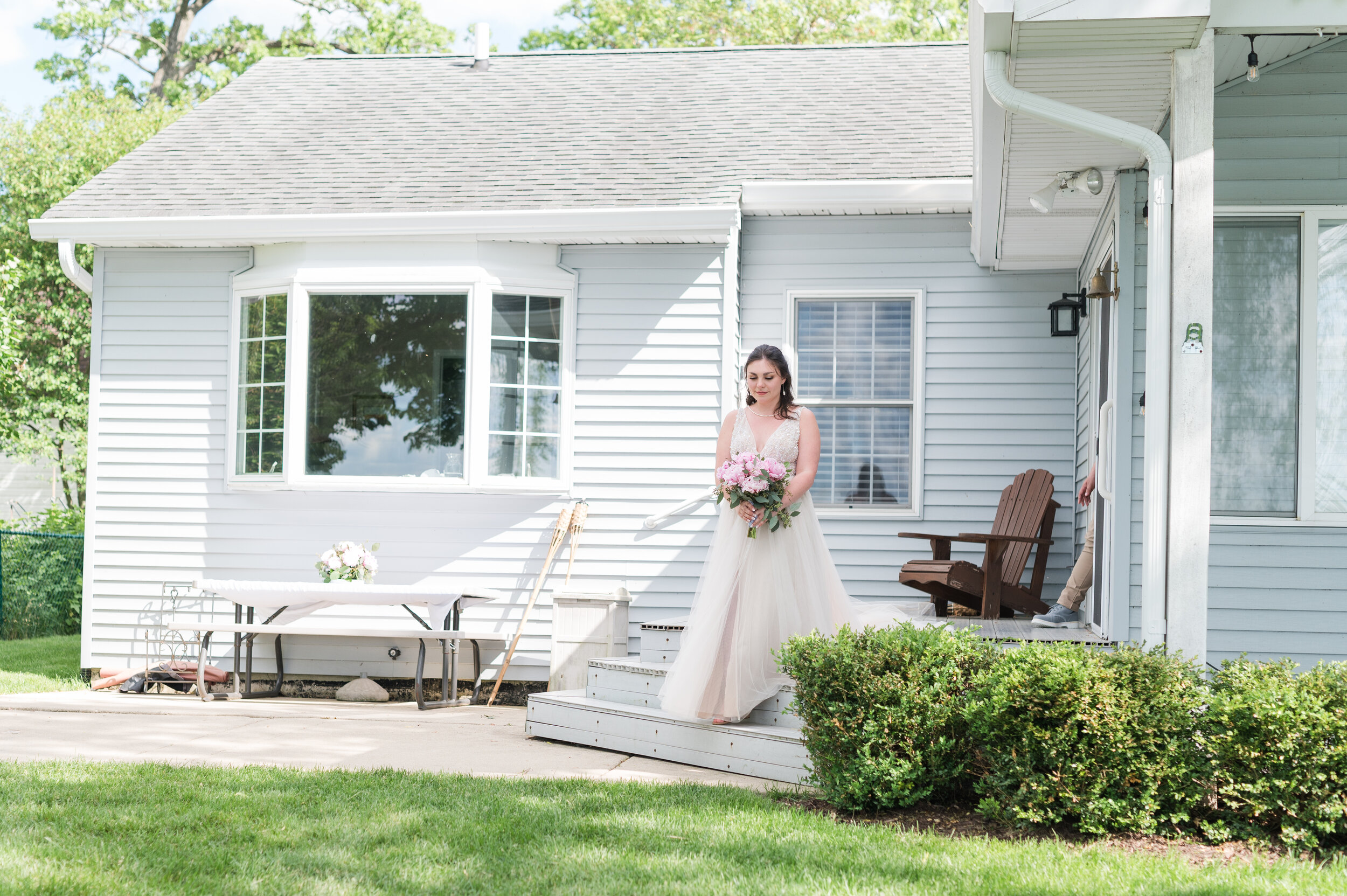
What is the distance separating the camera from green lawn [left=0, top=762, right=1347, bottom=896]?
3.25 meters

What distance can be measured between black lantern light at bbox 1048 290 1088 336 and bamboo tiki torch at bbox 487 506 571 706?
349 centimetres

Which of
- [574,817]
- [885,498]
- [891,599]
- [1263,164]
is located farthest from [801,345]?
[574,817]

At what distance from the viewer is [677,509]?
790 cm

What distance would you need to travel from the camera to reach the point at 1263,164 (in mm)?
5391

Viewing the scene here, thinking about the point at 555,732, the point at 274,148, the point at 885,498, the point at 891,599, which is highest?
the point at 274,148

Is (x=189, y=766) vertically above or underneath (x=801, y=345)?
underneath

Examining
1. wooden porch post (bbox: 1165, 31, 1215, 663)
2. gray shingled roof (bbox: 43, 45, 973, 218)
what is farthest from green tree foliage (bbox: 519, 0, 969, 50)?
wooden porch post (bbox: 1165, 31, 1215, 663)

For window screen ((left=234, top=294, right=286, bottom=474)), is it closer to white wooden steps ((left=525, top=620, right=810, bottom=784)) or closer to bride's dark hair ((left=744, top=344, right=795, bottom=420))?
white wooden steps ((left=525, top=620, right=810, bottom=784))

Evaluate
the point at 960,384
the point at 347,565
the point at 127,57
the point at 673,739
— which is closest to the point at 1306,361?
Result: the point at 960,384

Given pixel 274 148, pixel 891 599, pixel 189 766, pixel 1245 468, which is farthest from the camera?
pixel 274 148

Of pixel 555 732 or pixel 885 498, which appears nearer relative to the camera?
pixel 555 732

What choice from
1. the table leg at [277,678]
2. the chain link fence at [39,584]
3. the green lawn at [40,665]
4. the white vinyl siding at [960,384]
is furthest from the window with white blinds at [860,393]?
the chain link fence at [39,584]

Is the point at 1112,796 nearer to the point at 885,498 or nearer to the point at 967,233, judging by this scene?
the point at 885,498

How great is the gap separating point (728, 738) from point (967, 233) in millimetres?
4469
